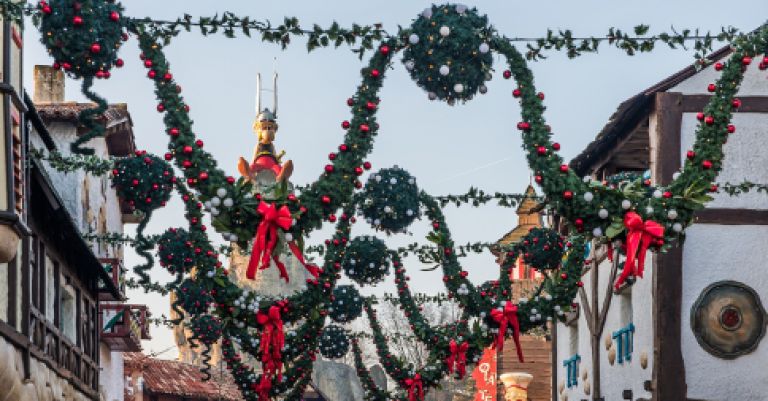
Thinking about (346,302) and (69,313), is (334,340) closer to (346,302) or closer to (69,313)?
(346,302)

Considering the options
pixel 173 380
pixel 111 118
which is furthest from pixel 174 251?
pixel 173 380

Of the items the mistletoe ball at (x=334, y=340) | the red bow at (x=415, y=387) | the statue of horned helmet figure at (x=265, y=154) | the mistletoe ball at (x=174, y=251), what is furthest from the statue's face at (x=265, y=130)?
the red bow at (x=415, y=387)

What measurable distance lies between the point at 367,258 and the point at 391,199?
1.96m

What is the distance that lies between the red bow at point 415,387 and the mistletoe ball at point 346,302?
256 centimetres

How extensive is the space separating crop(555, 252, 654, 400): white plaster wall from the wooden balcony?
842cm

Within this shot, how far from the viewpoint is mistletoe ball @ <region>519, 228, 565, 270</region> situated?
19234 millimetres

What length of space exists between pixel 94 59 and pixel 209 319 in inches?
451

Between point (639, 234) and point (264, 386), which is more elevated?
point (639, 234)

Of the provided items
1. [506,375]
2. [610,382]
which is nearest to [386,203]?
[610,382]

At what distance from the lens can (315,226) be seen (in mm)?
12148

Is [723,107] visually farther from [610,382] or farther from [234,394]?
[234,394]

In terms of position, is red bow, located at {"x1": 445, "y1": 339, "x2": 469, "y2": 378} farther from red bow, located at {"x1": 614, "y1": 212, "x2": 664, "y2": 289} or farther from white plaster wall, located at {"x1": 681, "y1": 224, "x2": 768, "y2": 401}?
white plaster wall, located at {"x1": 681, "y1": 224, "x2": 768, "y2": 401}

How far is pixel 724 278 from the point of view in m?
21.8

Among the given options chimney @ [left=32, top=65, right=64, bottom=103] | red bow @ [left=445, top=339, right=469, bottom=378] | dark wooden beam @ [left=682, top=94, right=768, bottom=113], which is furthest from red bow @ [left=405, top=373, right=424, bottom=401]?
chimney @ [left=32, top=65, right=64, bottom=103]
